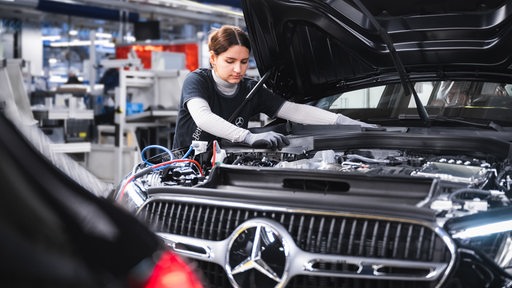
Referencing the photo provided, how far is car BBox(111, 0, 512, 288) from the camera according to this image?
77.5 inches

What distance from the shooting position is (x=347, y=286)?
1976 mm

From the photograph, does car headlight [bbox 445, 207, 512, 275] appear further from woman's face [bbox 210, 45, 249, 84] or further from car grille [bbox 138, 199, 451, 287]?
woman's face [bbox 210, 45, 249, 84]

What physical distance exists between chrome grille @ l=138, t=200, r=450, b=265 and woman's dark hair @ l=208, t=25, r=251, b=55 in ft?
5.14

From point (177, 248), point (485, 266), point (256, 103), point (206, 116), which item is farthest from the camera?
point (256, 103)

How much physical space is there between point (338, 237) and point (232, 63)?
1835 millimetres

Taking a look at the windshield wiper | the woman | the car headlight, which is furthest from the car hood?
the car headlight

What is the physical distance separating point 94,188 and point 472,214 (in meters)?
1.19

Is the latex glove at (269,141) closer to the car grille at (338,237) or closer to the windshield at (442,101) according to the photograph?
the windshield at (442,101)

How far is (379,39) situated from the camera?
3.44 metres

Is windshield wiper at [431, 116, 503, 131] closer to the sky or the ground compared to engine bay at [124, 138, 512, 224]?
closer to the sky

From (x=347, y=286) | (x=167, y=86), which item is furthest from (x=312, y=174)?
(x=167, y=86)

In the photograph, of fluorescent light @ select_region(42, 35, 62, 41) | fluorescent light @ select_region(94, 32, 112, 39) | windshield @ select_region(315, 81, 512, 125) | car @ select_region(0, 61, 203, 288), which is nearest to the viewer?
car @ select_region(0, 61, 203, 288)

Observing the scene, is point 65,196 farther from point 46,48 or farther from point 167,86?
point 46,48

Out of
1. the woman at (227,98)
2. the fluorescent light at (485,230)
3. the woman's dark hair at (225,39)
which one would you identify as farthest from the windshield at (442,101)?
the fluorescent light at (485,230)
